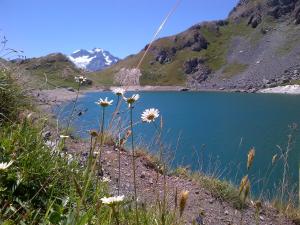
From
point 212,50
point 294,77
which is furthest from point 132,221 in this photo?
point 212,50

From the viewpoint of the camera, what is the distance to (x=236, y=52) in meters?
151

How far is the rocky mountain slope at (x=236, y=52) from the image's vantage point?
126269mm

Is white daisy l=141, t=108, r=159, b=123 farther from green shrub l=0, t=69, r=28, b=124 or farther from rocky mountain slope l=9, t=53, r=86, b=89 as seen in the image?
green shrub l=0, t=69, r=28, b=124

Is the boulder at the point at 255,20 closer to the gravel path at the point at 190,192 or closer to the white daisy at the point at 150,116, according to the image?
the gravel path at the point at 190,192

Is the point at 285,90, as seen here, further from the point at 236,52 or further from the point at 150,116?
the point at 150,116

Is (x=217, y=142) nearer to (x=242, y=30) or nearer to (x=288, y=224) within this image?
(x=288, y=224)

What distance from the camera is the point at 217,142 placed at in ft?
93.0

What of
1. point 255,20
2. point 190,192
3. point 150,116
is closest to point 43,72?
point 190,192

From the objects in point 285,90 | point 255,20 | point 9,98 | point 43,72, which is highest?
point 255,20

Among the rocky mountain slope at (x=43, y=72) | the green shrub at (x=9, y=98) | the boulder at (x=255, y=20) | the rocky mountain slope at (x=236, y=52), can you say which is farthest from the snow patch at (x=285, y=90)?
the green shrub at (x=9, y=98)

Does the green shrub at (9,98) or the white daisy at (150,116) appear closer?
the white daisy at (150,116)

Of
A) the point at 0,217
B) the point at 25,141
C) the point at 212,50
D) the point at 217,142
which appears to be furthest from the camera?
the point at 212,50

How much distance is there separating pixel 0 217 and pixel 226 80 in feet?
440

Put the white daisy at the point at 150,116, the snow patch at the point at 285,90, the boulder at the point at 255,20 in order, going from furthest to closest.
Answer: the boulder at the point at 255,20 < the snow patch at the point at 285,90 < the white daisy at the point at 150,116
